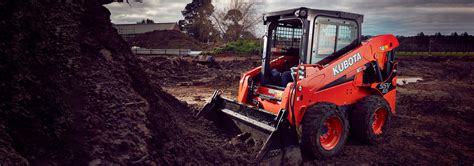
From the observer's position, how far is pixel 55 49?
3131 mm

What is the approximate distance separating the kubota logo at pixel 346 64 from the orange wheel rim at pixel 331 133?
69 cm

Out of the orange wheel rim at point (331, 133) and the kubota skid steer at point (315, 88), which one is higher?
the kubota skid steer at point (315, 88)

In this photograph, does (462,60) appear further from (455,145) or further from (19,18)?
(19,18)

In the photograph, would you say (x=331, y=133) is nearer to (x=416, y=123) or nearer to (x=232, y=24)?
(x=416, y=123)

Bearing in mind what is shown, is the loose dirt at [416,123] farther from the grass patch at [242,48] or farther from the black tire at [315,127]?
the grass patch at [242,48]

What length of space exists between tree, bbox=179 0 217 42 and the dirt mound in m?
4.50

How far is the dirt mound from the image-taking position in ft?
106

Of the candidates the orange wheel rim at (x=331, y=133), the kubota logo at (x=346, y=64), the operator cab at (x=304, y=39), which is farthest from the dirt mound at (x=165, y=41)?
the orange wheel rim at (x=331, y=133)

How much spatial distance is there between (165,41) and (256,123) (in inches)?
1190

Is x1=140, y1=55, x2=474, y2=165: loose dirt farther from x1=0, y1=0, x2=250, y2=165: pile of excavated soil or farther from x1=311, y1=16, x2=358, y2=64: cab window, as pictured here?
x1=0, y1=0, x2=250, y2=165: pile of excavated soil

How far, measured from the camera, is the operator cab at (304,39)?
15.2 ft

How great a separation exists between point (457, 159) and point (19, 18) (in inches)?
227

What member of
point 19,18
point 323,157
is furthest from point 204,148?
point 19,18

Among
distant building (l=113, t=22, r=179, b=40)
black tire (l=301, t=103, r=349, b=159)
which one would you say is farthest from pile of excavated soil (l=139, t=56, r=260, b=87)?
distant building (l=113, t=22, r=179, b=40)
